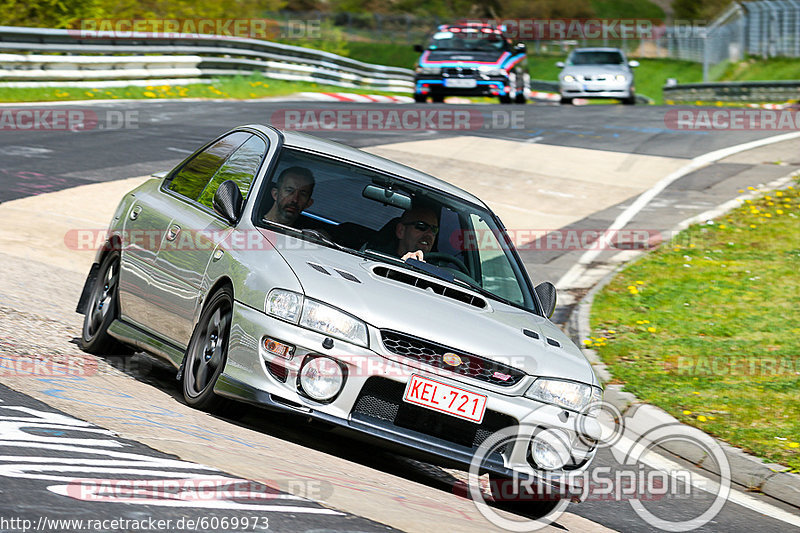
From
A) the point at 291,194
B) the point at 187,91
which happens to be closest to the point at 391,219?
the point at 291,194

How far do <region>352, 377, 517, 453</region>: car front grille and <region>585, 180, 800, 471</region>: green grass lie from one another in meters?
2.71

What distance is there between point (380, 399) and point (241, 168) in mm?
2039

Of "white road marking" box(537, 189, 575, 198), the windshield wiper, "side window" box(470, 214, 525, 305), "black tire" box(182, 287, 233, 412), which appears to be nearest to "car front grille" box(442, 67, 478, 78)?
"white road marking" box(537, 189, 575, 198)

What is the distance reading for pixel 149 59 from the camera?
25.1m

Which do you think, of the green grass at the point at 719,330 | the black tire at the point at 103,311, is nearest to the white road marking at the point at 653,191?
the green grass at the point at 719,330

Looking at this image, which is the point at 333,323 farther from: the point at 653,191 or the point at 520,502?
the point at 653,191

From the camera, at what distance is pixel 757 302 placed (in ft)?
37.1

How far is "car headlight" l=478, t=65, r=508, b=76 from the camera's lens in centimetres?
2709

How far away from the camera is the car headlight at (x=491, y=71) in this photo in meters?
27.1

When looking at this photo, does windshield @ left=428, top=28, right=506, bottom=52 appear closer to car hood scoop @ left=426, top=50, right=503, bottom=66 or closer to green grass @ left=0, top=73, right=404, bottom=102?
car hood scoop @ left=426, top=50, right=503, bottom=66

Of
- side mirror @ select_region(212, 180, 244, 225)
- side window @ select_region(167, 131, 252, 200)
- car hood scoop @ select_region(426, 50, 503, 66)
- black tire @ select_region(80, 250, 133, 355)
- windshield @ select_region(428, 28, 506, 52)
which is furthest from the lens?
windshield @ select_region(428, 28, 506, 52)

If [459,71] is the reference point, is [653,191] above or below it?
below

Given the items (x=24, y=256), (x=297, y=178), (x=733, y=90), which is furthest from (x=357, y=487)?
(x=733, y=90)

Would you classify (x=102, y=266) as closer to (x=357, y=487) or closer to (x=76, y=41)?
(x=357, y=487)
